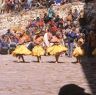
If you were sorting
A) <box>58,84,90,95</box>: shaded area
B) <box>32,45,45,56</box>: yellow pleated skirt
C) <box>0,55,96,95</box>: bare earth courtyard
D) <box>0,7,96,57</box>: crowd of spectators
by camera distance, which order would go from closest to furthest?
<box>58,84,90,95</box>: shaded area
<box>0,55,96,95</box>: bare earth courtyard
<box>32,45,45,56</box>: yellow pleated skirt
<box>0,7,96,57</box>: crowd of spectators

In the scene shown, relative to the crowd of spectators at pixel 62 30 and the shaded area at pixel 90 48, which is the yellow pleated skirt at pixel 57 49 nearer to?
the shaded area at pixel 90 48

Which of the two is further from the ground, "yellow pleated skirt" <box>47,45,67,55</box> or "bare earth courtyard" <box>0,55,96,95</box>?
"yellow pleated skirt" <box>47,45,67,55</box>

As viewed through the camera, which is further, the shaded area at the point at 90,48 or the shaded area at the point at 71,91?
the shaded area at the point at 90,48

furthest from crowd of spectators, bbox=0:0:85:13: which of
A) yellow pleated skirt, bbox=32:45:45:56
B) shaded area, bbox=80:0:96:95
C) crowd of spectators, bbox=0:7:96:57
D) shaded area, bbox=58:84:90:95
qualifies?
shaded area, bbox=58:84:90:95

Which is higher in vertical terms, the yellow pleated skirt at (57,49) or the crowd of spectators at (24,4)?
the crowd of spectators at (24,4)

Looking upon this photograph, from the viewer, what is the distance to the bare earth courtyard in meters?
12.4

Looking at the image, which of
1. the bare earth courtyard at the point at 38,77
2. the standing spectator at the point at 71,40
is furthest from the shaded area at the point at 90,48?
the standing spectator at the point at 71,40

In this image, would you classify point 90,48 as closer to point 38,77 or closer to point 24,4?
point 38,77

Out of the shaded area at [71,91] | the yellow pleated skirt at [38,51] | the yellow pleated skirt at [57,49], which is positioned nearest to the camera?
the shaded area at [71,91]

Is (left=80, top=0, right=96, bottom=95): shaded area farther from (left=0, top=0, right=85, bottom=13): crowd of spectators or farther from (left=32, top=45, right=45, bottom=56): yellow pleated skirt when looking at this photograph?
(left=0, top=0, right=85, bottom=13): crowd of spectators

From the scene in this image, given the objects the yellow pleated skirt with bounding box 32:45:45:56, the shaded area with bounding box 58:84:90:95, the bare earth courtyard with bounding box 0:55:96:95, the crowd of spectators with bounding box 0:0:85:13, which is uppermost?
the crowd of spectators with bounding box 0:0:85:13

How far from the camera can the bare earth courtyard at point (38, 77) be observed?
40.7 ft

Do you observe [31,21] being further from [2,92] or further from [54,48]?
[2,92]

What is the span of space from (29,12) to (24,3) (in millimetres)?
1180
